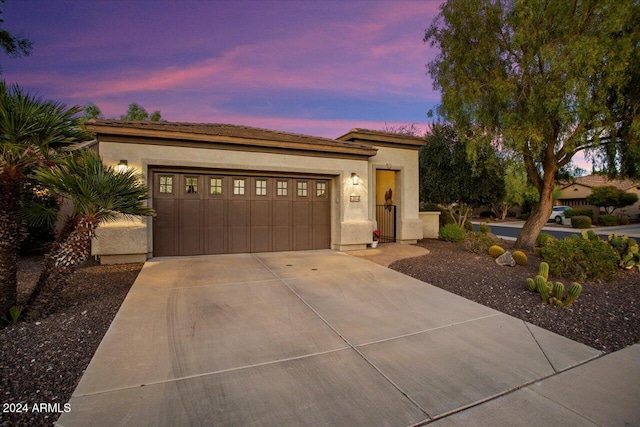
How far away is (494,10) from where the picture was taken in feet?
31.4

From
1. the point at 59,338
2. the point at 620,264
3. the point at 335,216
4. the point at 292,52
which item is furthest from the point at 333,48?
the point at 59,338

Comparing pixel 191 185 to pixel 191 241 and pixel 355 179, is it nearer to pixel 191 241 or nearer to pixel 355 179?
pixel 191 241

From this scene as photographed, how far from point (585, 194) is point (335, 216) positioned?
4284cm

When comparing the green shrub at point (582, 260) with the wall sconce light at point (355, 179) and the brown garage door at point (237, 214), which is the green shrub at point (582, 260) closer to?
the wall sconce light at point (355, 179)

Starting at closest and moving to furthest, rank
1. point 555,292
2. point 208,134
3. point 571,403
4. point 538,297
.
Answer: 1. point 571,403
2. point 555,292
3. point 538,297
4. point 208,134

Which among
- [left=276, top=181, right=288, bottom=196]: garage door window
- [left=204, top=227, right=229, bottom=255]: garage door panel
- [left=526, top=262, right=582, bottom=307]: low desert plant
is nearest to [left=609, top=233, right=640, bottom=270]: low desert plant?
[left=526, top=262, right=582, bottom=307]: low desert plant

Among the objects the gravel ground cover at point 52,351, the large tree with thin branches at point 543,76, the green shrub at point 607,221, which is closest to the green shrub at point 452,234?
the large tree with thin branches at point 543,76

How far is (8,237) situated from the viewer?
420 cm

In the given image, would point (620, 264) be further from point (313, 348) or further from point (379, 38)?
point (379, 38)

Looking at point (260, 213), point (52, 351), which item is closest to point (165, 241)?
point (260, 213)

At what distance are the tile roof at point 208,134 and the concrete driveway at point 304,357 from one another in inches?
167

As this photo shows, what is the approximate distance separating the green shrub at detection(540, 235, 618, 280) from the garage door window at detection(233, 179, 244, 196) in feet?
26.8

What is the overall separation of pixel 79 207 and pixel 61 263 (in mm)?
785

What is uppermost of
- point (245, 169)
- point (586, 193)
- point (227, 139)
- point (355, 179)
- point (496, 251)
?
point (227, 139)
